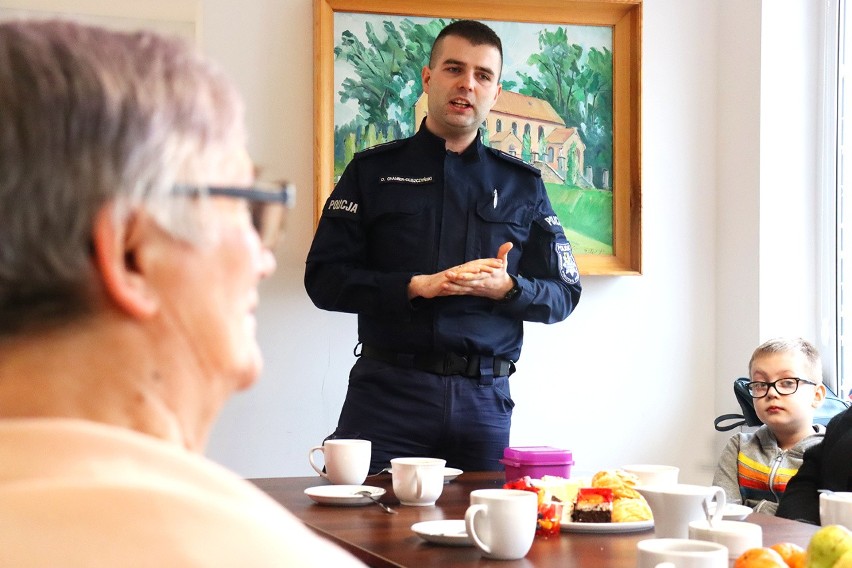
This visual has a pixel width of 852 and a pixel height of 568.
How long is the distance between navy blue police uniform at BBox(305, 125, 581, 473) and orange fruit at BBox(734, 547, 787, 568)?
146cm

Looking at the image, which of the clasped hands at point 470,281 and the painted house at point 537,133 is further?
the painted house at point 537,133

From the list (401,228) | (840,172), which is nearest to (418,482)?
(401,228)

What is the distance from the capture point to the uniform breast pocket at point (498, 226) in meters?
3.04

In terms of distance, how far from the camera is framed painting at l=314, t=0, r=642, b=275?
3.63 meters

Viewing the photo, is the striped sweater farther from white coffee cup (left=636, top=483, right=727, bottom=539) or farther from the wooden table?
white coffee cup (left=636, top=483, right=727, bottom=539)

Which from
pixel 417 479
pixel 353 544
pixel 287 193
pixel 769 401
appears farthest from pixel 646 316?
pixel 287 193

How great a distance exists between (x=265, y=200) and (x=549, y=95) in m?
3.23

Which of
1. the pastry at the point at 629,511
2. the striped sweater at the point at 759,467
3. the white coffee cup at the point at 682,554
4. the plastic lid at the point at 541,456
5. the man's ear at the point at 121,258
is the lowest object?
the striped sweater at the point at 759,467

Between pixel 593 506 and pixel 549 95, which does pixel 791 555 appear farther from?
pixel 549 95

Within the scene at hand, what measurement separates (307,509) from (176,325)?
4.50ft

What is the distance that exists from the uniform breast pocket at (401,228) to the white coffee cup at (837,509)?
58.7 inches

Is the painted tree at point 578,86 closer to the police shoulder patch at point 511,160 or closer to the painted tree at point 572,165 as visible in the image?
the painted tree at point 572,165

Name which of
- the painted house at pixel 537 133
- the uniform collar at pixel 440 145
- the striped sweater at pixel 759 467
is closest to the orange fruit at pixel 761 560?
the striped sweater at pixel 759 467

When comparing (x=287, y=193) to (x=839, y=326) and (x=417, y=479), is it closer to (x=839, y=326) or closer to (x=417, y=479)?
(x=417, y=479)
